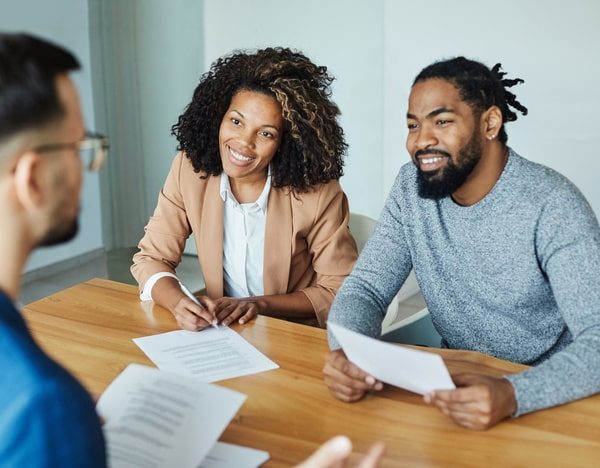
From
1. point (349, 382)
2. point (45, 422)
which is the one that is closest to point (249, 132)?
point (349, 382)

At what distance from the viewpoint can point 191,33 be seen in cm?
455

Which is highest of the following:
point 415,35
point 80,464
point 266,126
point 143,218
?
point 415,35

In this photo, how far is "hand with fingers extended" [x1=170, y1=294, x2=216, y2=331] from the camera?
192 centimetres

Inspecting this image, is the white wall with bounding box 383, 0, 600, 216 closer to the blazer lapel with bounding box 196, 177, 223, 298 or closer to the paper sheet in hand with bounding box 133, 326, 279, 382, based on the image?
the blazer lapel with bounding box 196, 177, 223, 298

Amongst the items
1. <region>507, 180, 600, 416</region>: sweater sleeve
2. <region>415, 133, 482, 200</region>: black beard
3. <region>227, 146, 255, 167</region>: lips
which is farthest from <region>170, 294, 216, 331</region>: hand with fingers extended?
<region>507, 180, 600, 416</region>: sweater sleeve

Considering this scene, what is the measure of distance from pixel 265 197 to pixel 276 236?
0.13m

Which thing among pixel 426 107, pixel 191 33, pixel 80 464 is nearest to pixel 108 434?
pixel 80 464

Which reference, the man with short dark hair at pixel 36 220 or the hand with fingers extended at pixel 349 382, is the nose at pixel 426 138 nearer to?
the hand with fingers extended at pixel 349 382

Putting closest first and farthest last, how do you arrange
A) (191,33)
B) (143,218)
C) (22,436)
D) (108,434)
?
1. (22,436)
2. (108,434)
3. (191,33)
4. (143,218)

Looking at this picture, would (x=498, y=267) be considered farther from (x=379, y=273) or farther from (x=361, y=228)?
(x=361, y=228)

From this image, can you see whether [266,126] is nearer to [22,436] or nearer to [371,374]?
[371,374]

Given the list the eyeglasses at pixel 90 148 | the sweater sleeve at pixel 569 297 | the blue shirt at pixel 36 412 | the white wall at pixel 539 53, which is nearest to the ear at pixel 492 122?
the sweater sleeve at pixel 569 297

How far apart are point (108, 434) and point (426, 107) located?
44.2 inches

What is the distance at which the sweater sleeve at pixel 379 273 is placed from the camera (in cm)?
189
